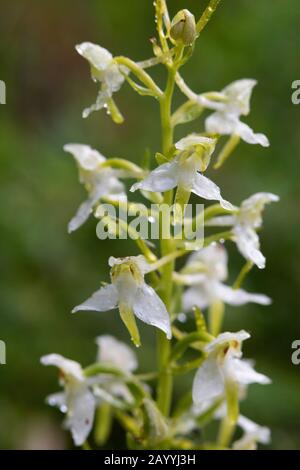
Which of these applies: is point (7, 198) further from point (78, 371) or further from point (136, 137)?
point (78, 371)

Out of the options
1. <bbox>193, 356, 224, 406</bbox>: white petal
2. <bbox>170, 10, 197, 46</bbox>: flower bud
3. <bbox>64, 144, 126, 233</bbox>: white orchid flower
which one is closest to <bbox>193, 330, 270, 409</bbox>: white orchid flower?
<bbox>193, 356, 224, 406</bbox>: white petal

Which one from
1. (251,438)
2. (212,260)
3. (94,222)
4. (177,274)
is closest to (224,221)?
(177,274)

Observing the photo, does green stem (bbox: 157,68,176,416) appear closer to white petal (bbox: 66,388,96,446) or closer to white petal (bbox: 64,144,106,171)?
white petal (bbox: 66,388,96,446)

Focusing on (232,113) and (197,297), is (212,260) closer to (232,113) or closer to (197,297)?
(197,297)

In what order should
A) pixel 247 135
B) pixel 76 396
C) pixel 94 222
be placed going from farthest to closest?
1. pixel 94 222
2. pixel 76 396
3. pixel 247 135

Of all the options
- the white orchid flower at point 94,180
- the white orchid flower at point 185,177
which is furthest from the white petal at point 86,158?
the white orchid flower at point 185,177

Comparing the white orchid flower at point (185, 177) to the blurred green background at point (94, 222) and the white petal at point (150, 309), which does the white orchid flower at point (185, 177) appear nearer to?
the white petal at point (150, 309)

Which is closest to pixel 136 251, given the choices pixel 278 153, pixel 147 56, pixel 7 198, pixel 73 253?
pixel 73 253
